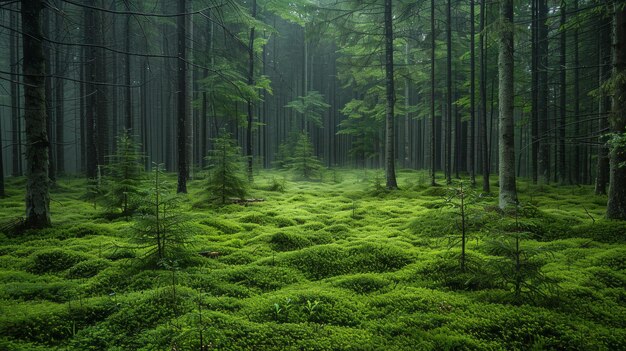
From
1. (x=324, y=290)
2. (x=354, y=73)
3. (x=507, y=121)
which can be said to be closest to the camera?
(x=324, y=290)

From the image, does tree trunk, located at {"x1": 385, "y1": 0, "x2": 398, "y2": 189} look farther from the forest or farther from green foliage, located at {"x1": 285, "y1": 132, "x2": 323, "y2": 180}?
green foliage, located at {"x1": 285, "y1": 132, "x2": 323, "y2": 180}

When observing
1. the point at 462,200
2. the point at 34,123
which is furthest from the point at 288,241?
the point at 34,123

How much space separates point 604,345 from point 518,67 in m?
19.4

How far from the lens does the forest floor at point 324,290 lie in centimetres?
366

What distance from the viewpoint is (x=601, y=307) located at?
13.9 feet

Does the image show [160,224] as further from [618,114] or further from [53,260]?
[618,114]

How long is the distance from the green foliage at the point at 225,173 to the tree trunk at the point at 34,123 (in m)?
3.97

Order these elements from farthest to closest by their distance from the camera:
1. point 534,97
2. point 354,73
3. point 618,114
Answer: point 354,73
point 534,97
point 618,114

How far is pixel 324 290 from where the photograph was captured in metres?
4.82

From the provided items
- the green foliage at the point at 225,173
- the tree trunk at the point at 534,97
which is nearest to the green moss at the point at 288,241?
the green foliage at the point at 225,173

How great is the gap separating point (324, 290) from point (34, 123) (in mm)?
7177

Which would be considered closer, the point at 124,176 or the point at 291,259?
the point at 291,259

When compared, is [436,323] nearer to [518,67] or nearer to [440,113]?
[518,67]

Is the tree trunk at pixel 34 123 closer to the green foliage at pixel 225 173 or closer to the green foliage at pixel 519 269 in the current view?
the green foliage at pixel 225 173
